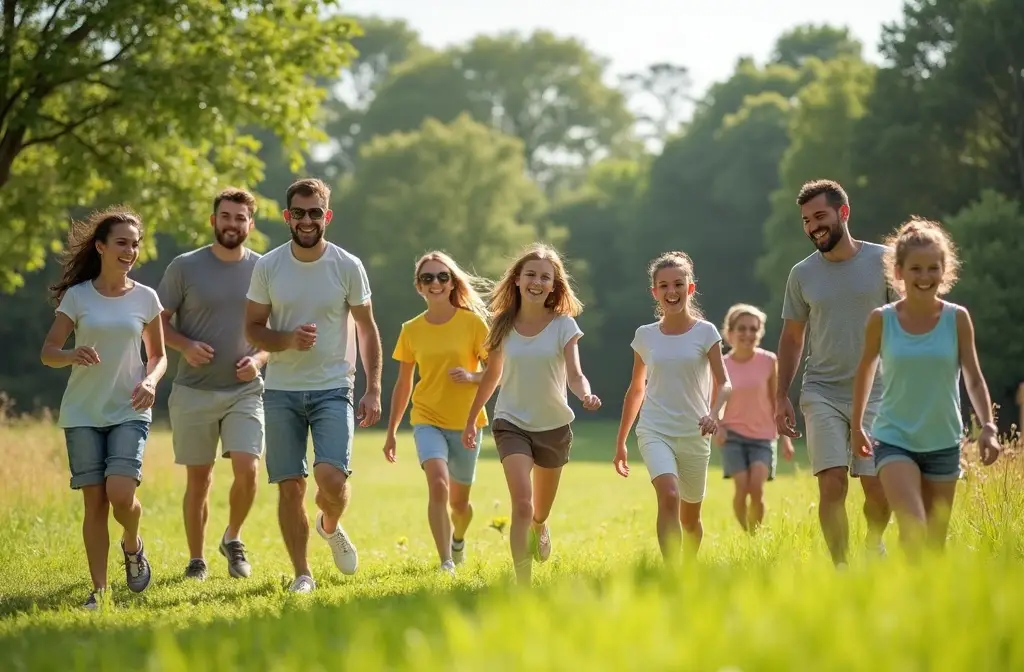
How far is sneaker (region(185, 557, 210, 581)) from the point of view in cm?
1016

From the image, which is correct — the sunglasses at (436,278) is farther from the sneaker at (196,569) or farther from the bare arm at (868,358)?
the bare arm at (868,358)

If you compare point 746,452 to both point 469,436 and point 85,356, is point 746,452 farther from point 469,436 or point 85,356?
point 85,356

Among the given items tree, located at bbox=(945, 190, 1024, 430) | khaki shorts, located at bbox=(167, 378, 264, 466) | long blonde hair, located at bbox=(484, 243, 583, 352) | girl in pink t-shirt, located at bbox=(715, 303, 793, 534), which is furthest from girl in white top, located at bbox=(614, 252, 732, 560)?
tree, located at bbox=(945, 190, 1024, 430)

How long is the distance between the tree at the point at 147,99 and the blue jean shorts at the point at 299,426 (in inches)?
372

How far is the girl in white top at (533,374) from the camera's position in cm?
901

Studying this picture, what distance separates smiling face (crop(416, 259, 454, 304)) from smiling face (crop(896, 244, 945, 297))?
4267 mm

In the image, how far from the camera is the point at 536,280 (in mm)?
9219

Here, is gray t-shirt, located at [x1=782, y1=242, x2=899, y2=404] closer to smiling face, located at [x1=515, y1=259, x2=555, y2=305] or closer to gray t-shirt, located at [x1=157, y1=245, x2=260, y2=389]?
smiling face, located at [x1=515, y1=259, x2=555, y2=305]

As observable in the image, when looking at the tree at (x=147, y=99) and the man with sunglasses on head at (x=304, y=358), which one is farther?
the tree at (x=147, y=99)

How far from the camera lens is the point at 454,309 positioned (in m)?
10.8

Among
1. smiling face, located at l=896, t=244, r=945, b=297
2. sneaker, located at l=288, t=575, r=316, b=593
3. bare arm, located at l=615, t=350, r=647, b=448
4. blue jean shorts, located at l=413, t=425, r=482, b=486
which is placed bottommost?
sneaker, located at l=288, t=575, r=316, b=593

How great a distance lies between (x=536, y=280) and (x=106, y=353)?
9.10 ft

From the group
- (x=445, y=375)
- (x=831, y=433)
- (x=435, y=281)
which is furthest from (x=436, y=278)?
(x=831, y=433)

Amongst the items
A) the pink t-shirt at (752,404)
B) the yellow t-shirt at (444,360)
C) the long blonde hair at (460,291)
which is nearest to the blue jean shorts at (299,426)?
the yellow t-shirt at (444,360)
